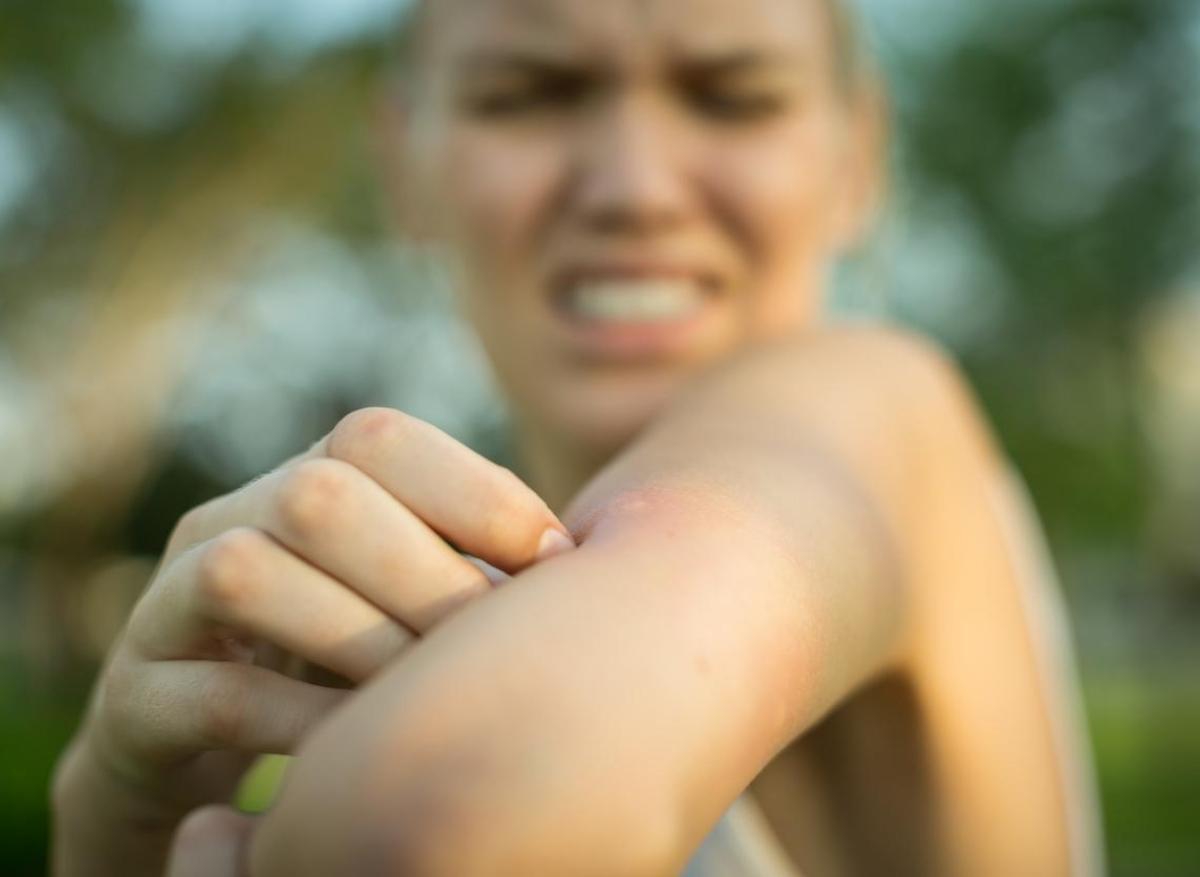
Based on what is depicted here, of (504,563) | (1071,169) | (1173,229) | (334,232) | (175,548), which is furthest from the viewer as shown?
(334,232)

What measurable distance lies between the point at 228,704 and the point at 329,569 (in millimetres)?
168

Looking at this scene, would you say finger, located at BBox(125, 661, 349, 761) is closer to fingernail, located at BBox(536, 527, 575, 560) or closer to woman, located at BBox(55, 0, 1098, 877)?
woman, located at BBox(55, 0, 1098, 877)

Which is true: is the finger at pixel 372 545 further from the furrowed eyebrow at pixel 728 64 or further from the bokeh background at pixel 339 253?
the bokeh background at pixel 339 253

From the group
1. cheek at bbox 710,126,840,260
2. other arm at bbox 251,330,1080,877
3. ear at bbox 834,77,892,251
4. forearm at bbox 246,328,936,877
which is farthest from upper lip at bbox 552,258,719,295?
forearm at bbox 246,328,936,877

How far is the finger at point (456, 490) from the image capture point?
0.84 meters

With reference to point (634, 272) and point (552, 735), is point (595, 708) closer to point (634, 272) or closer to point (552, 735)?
point (552, 735)

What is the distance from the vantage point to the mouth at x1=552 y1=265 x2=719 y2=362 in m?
2.11

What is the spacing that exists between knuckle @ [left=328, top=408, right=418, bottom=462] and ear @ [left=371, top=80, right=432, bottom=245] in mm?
1772

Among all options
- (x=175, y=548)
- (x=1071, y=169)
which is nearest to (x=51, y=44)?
(x=1071, y=169)

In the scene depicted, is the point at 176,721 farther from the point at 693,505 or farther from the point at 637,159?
the point at 637,159

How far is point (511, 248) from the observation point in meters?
2.19

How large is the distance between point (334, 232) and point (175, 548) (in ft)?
56.3

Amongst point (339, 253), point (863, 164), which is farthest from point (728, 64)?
point (339, 253)

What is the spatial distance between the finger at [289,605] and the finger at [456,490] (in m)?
0.08
